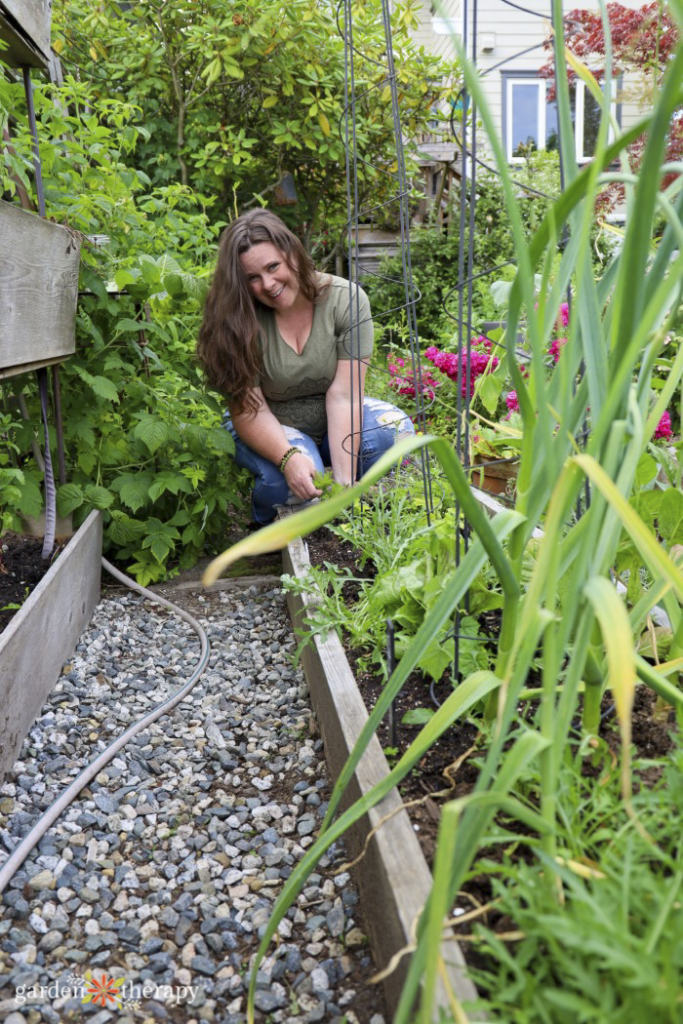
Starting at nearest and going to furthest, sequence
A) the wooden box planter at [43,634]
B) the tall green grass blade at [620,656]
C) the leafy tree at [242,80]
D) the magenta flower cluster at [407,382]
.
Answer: the tall green grass blade at [620,656]
the wooden box planter at [43,634]
the magenta flower cluster at [407,382]
the leafy tree at [242,80]

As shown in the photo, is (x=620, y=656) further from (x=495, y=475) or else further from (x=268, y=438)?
(x=268, y=438)

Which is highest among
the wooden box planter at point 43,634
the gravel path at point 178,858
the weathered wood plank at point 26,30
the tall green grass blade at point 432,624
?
the weathered wood plank at point 26,30

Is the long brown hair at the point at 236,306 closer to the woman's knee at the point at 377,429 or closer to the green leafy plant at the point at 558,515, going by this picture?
the woman's knee at the point at 377,429

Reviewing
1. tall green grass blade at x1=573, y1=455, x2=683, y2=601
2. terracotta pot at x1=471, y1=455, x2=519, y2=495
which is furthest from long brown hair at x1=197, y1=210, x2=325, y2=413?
tall green grass blade at x1=573, y1=455, x2=683, y2=601

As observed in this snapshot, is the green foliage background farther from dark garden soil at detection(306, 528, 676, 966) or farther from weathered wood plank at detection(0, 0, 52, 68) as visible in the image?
dark garden soil at detection(306, 528, 676, 966)

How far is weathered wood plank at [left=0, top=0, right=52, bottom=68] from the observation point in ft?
6.13

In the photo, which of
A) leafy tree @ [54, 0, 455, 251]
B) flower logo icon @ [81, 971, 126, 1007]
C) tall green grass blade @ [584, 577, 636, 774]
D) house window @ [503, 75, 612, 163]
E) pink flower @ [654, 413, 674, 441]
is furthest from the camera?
house window @ [503, 75, 612, 163]

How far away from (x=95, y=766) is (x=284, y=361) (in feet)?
5.38

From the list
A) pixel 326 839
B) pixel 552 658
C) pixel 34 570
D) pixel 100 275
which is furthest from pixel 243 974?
pixel 100 275

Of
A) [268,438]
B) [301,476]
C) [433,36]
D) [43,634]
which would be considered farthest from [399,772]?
[433,36]

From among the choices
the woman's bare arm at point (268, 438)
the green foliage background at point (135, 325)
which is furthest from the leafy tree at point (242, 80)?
the woman's bare arm at point (268, 438)

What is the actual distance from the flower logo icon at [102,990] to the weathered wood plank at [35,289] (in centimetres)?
124

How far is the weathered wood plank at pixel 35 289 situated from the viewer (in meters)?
1.71

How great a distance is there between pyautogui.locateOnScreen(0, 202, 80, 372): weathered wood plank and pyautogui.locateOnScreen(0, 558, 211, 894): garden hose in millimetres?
852
